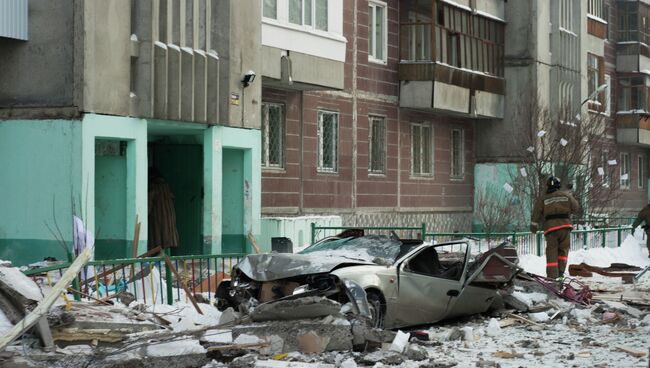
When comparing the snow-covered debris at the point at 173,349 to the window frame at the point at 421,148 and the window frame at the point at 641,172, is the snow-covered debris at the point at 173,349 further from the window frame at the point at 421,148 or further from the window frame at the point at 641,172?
the window frame at the point at 641,172

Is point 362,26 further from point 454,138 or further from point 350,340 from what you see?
point 350,340

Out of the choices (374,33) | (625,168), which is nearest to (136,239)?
(374,33)

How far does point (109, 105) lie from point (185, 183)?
4.52 m

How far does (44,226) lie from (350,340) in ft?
28.9

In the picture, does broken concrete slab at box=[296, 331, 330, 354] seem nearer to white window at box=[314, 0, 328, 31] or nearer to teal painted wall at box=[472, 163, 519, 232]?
white window at box=[314, 0, 328, 31]

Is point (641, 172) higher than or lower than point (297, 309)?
higher

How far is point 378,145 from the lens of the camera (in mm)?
31469

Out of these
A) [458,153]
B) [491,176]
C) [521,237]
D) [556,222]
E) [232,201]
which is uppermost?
[458,153]

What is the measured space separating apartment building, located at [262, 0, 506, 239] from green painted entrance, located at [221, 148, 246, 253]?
2092 millimetres


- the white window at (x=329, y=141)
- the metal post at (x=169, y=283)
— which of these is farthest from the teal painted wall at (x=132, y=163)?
the white window at (x=329, y=141)

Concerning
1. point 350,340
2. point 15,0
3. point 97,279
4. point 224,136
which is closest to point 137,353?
point 350,340

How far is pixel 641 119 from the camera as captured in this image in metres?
45.8

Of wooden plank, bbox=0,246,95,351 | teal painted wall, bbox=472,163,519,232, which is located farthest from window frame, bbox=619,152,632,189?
wooden plank, bbox=0,246,95,351

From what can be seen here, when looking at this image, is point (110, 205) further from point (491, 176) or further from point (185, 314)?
point (491, 176)
